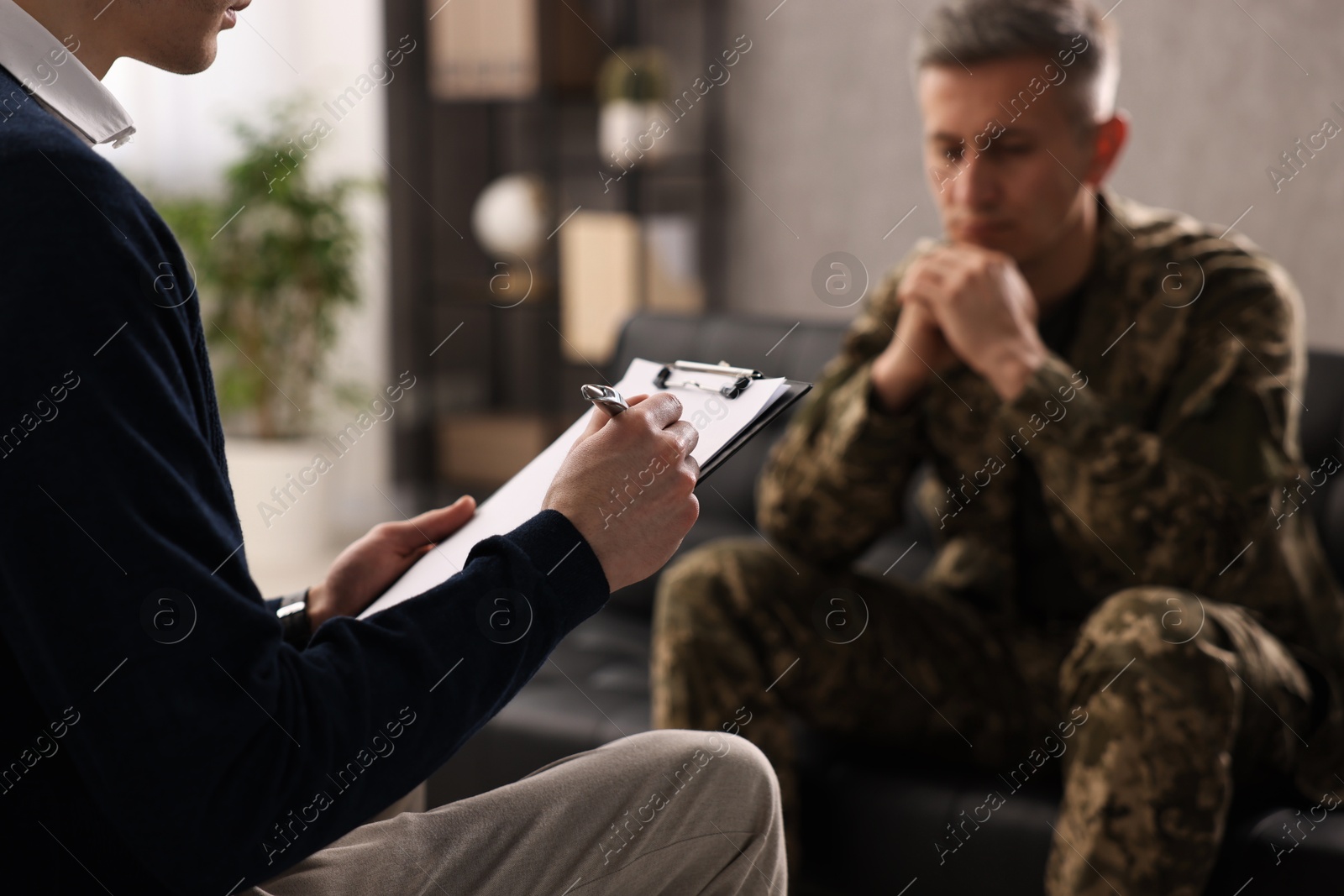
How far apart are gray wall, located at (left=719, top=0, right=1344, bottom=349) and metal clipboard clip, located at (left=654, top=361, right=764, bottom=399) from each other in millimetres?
2103

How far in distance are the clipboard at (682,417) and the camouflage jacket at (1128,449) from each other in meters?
0.54

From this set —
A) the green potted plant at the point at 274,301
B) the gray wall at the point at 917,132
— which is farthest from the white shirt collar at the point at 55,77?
the green potted plant at the point at 274,301

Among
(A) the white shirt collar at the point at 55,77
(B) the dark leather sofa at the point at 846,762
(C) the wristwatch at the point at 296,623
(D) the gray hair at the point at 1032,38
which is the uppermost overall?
(A) the white shirt collar at the point at 55,77

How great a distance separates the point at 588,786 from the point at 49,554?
403mm

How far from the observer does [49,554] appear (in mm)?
582

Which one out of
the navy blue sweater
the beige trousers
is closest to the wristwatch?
the beige trousers

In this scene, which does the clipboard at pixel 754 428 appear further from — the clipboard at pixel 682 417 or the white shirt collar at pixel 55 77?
the white shirt collar at pixel 55 77

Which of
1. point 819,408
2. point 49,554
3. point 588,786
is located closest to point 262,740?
point 49,554

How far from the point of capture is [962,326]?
4.64ft

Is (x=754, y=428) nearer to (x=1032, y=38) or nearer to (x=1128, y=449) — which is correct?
(x=1128, y=449)

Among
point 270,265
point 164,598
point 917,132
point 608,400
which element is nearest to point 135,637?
point 164,598

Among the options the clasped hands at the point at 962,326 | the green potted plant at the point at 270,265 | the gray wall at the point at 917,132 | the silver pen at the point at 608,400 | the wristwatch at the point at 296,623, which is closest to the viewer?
the silver pen at the point at 608,400

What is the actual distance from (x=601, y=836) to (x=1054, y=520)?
810 mm

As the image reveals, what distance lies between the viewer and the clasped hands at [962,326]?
1.39 meters
